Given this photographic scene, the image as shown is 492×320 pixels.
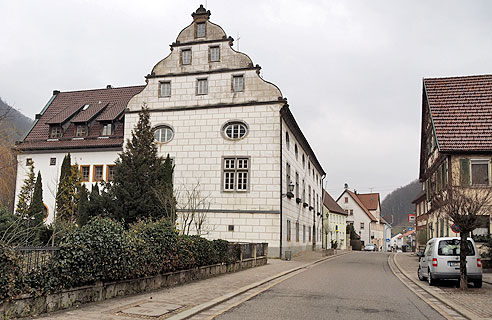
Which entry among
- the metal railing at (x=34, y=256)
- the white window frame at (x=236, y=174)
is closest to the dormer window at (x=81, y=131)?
the white window frame at (x=236, y=174)

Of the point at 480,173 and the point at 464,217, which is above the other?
the point at 480,173

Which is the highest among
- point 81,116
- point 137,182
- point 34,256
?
point 81,116

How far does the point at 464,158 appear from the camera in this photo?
2542 cm

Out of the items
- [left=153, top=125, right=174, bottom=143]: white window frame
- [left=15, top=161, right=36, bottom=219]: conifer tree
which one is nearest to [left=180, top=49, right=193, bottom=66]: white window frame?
[left=153, top=125, right=174, bottom=143]: white window frame

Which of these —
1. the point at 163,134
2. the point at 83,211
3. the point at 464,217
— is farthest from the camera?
the point at 163,134

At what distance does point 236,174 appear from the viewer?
95.9ft

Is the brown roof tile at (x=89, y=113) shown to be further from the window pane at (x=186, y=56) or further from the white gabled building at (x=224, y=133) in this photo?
the window pane at (x=186, y=56)

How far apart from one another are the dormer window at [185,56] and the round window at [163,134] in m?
4.56

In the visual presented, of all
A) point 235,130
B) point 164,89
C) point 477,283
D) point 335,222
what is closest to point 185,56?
point 164,89

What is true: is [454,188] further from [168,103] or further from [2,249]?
[168,103]

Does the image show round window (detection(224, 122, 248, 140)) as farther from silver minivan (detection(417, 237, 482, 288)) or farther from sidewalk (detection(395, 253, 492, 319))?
silver minivan (detection(417, 237, 482, 288))

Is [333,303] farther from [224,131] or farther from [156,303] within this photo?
[224,131]

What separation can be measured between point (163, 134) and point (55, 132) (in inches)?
449

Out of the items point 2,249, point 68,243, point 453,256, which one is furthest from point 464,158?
point 2,249
